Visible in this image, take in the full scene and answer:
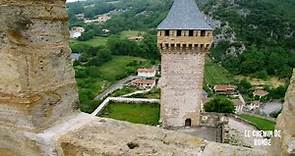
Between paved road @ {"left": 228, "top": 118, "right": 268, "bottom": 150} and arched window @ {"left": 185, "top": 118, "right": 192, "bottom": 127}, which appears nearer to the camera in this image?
arched window @ {"left": 185, "top": 118, "right": 192, "bottom": 127}

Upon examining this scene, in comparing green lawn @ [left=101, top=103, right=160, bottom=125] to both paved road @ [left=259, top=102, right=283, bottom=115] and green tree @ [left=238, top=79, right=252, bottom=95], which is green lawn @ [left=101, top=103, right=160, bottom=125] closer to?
paved road @ [left=259, top=102, right=283, bottom=115]

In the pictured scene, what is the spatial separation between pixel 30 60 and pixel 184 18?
10.9 metres

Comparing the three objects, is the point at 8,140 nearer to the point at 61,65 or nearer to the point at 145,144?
the point at 61,65

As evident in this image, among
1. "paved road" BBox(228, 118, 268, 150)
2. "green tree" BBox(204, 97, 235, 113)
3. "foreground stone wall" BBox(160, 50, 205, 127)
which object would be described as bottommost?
"green tree" BBox(204, 97, 235, 113)

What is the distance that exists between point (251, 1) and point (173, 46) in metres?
55.1

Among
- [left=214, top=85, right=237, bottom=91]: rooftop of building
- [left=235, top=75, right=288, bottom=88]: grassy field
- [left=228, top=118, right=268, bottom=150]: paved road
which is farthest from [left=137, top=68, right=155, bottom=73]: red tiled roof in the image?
[left=228, top=118, right=268, bottom=150]: paved road

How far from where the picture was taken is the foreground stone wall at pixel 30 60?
2750mm

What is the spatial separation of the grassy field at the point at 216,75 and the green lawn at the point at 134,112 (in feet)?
82.2

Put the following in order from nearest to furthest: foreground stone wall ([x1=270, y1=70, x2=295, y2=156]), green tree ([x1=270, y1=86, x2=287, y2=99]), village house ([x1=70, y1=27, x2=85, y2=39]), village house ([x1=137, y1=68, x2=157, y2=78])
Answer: foreground stone wall ([x1=270, y1=70, x2=295, y2=156])
green tree ([x1=270, y1=86, x2=287, y2=99])
village house ([x1=137, y1=68, x2=157, y2=78])
village house ([x1=70, y1=27, x2=85, y2=39])

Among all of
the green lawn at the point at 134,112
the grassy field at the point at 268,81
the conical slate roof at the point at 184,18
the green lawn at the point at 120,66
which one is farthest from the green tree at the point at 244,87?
the conical slate roof at the point at 184,18

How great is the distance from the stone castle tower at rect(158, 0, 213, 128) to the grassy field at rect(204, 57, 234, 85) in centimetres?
2837

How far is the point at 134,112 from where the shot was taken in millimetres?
16828

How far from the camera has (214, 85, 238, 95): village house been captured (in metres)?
37.8

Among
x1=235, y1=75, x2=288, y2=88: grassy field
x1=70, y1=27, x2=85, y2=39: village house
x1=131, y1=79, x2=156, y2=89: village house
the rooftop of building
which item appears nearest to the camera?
the rooftop of building
